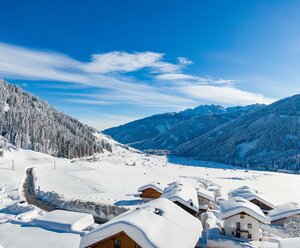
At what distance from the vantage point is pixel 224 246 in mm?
33781

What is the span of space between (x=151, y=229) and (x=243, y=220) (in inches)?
759

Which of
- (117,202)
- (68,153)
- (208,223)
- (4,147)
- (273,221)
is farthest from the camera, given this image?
(68,153)

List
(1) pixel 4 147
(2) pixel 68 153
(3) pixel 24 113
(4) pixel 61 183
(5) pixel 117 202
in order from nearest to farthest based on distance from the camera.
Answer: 1. (5) pixel 117 202
2. (4) pixel 61 183
3. (1) pixel 4 147
4. (2) pixel 68 153
5. (3) pixel 24 113

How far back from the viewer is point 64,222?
114 ft

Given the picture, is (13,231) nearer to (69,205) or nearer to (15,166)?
(69,205)

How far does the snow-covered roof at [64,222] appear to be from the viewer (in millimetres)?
34312

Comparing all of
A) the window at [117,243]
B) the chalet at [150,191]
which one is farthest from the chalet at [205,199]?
the window at [117,243]

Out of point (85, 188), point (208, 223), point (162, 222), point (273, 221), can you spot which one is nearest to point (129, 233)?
point (162, 222)

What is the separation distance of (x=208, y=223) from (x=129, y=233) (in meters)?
23.1

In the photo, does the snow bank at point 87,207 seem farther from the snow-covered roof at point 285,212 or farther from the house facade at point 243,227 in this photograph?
the snow-covered roof at point 285,212

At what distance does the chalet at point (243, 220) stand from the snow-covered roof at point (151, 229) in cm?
1230

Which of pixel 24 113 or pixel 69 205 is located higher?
pixel 24 113

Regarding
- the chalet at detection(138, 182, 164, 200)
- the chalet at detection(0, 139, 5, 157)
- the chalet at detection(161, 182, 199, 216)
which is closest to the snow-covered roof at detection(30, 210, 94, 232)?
the chalet at detection(161, 182, 199, 216)

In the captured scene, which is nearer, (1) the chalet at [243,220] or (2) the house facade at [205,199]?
(1) the chalet at [243,220]
